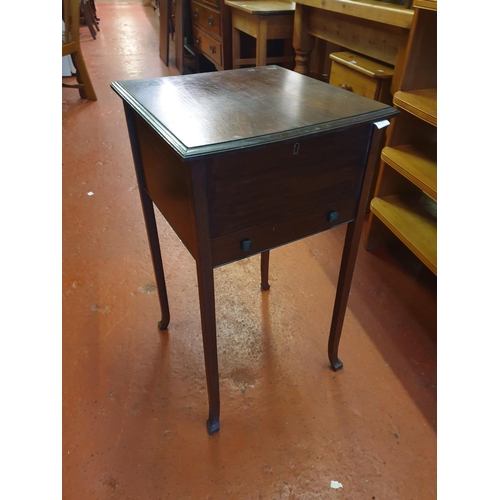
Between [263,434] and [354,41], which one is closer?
[263,434]

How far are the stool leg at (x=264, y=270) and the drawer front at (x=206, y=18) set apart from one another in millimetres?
2424

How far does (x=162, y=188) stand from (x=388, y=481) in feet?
3.05

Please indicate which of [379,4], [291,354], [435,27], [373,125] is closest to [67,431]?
[291,354]

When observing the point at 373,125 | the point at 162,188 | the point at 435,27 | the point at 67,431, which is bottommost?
the point at 67,431

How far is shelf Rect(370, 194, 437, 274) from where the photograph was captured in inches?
56.9

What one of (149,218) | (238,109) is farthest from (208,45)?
(238,109)

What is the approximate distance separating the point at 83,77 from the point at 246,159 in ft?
11.0

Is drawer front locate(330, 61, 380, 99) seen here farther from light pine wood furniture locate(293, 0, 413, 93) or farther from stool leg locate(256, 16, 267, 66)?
stool leg locate(256, 16, 267, 66)

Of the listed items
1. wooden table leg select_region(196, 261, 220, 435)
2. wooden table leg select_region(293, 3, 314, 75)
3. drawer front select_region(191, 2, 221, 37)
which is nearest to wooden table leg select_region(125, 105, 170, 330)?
wooden table leg select_region(196, 261, 220, 435)

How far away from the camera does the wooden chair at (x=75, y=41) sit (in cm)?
310

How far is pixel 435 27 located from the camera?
53.4 inches

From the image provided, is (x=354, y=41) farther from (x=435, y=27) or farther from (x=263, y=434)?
(x=263, y=434)

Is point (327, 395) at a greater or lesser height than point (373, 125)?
lesser

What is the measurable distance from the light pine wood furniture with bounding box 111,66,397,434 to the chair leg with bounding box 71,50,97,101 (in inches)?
113
